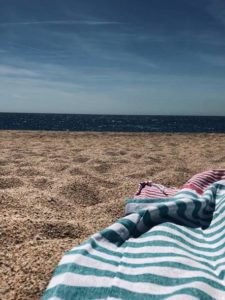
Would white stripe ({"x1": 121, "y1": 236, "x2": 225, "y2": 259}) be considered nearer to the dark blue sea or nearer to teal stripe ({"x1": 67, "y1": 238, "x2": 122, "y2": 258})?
teal stripe ({"x1": 67, "y1": 238, "x2": 122, "y2": 258})

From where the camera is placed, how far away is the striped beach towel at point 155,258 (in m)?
1.33

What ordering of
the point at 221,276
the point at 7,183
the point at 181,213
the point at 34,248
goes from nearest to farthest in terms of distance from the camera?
the point at 221,276
the point at 34,248
the point at 181,213
the point at 7,183

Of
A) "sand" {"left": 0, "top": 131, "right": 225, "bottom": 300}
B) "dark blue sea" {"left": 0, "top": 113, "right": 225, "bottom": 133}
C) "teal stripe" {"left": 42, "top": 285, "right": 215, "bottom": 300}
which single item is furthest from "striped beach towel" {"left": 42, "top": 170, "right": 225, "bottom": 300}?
"dark blue sea" {"left": 0, "top": 113, "right": 225, "bottom": 133}

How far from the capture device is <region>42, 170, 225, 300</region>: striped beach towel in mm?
1331

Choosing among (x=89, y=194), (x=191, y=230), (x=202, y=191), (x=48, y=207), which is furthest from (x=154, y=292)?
(x=89, y=194)

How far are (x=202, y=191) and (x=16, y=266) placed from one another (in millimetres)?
1409

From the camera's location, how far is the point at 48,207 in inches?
104

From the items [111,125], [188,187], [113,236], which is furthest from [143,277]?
[111,125]

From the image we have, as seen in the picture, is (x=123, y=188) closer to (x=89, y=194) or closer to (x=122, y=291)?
(x=89, y=194)

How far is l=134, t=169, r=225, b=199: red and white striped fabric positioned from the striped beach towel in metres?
0.27

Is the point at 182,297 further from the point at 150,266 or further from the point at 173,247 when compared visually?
the point at 173,247

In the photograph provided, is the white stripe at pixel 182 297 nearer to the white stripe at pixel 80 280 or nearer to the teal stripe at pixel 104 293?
the teal stripe at pixel 104 293

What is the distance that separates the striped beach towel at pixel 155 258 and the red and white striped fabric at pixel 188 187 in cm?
27

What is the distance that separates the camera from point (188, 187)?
2.49m
